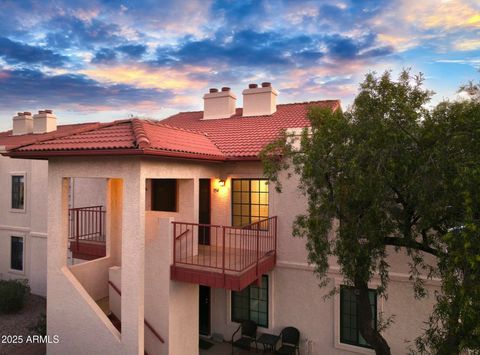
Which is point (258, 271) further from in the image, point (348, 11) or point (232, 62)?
point (232, 62)

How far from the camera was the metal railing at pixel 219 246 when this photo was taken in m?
9.30

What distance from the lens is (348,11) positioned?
12227mm

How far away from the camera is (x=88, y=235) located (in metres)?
13.2

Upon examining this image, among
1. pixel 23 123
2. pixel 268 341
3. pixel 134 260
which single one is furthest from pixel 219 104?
pixel 23 123

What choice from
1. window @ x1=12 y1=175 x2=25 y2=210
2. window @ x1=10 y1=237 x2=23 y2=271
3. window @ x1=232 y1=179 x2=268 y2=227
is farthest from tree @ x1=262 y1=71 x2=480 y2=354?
window @ x1=10 y1=237 x2=23 y2=271

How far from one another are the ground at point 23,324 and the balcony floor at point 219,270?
18.8 ft

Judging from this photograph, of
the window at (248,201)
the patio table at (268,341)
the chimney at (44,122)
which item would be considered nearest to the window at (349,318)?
the patio table at (268,341)

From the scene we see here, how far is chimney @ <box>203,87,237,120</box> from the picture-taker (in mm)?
16719

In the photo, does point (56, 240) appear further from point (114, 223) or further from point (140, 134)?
point (140, 134)

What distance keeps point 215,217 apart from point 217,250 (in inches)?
54.9

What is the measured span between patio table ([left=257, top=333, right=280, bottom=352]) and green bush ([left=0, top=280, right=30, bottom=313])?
35.1ft

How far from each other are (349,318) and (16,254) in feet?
54.9

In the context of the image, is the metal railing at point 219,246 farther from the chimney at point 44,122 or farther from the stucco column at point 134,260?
the chimney at point 44,122

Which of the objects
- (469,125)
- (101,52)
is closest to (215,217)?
(469,125)
